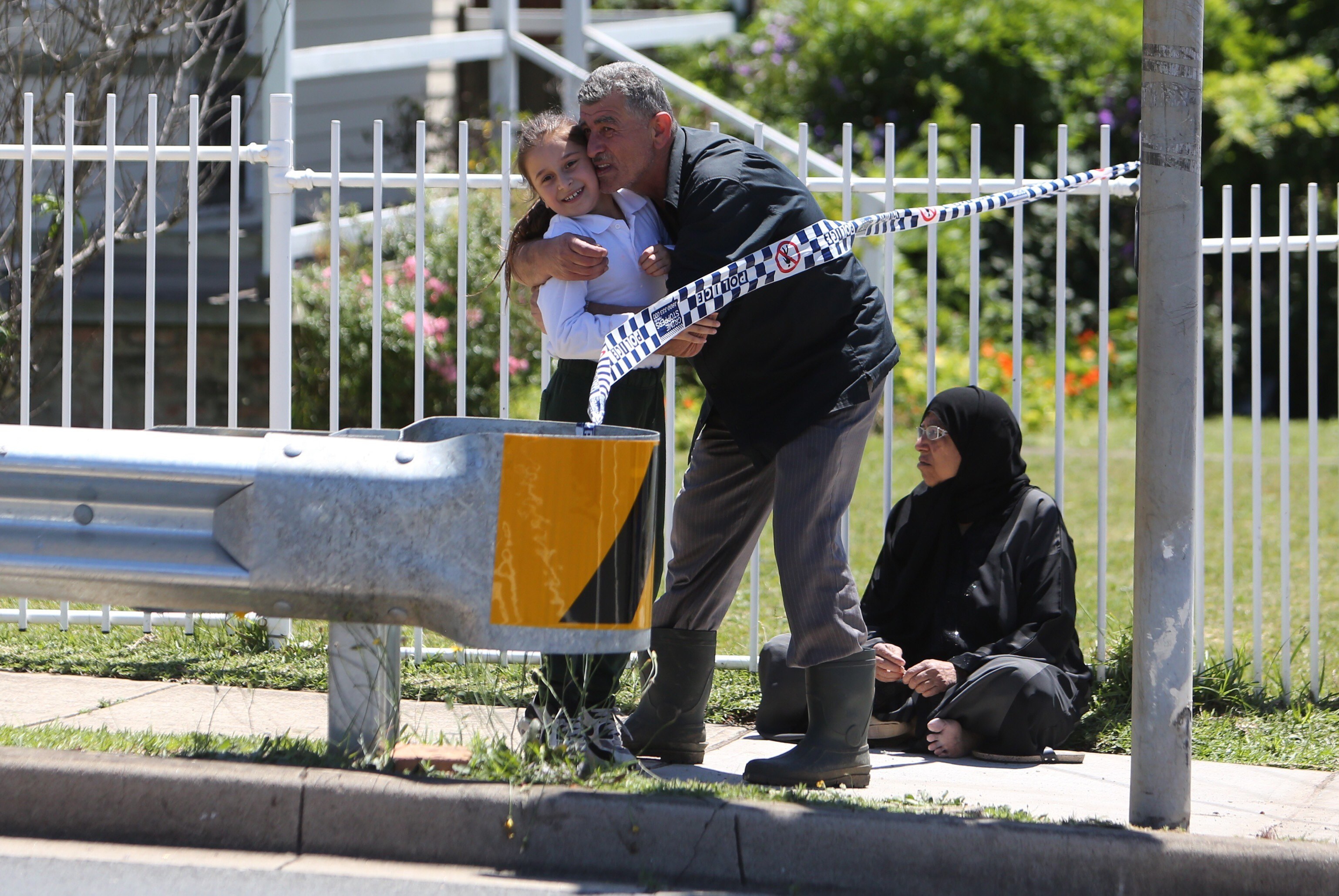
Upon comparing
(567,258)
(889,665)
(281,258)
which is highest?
(281,258)

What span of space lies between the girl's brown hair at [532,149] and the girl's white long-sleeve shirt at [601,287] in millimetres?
89

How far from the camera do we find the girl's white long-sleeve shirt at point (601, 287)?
11.6 feet

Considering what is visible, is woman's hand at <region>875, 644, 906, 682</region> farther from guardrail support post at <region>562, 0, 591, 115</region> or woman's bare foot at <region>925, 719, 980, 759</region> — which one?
guardrail support post at <region>562, 0, 591, 115</region>

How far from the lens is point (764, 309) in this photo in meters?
3.60

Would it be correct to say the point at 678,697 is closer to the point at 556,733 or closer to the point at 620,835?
the point at 556,733

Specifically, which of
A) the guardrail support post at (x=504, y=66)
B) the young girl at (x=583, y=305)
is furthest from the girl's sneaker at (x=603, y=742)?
the guardrail support post at (x=504, y=66)

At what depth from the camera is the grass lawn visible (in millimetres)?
4484

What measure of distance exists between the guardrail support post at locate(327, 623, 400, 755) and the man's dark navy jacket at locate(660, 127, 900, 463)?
101 cm

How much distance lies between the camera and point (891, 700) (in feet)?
14.4

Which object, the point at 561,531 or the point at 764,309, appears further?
the point at 764,309

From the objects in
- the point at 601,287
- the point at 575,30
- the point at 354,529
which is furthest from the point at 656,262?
the point at 575,30

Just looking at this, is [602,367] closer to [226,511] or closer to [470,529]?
[470,529]

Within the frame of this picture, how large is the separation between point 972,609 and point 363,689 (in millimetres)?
1841

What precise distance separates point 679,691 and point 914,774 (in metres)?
0.68
